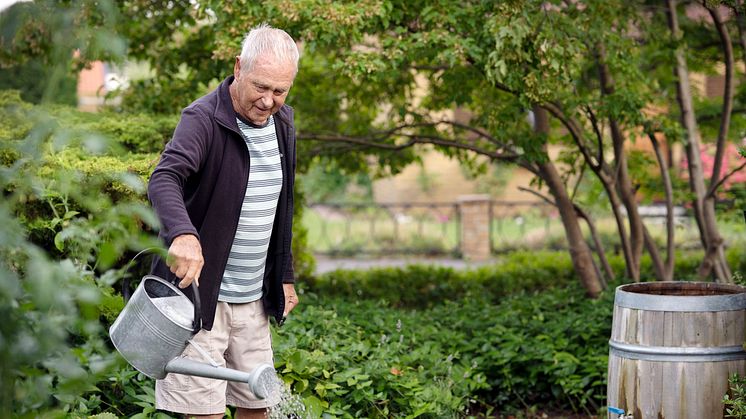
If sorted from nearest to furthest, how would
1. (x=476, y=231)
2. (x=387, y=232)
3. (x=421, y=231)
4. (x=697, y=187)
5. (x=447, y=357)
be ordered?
(x=447, y=357), (x=697, y=187), (x=476, y=231), (x=421, y=231), (x=387, y=232)


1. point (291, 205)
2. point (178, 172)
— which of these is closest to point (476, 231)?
point (291, 205)

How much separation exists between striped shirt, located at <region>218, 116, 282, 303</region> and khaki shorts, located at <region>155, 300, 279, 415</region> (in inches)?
2.8

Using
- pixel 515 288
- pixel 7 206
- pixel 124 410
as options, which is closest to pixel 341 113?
pixel 515 288

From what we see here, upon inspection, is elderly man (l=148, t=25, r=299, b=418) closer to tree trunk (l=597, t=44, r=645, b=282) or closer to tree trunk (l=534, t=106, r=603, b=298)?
tree trunk (l=534, t=106, r=603, b=298)

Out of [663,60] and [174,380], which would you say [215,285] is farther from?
[663,60]

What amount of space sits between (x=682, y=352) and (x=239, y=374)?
6.46 ft

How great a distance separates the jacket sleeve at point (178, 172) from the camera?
2.75 meters

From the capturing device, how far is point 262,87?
10.1ft

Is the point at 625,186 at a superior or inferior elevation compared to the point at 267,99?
inferior

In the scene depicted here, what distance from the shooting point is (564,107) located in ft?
20.3

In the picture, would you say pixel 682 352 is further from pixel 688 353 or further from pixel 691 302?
pixel 691 302

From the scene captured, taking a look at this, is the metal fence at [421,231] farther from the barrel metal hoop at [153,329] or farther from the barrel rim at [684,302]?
the barrel metal hoop at [153,329]

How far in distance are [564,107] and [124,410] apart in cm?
353

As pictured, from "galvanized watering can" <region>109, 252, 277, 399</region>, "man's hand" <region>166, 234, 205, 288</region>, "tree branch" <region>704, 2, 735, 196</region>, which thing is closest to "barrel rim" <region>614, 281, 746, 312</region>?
"galvanized watering can" <region>109, 252, 277, 399</region>
